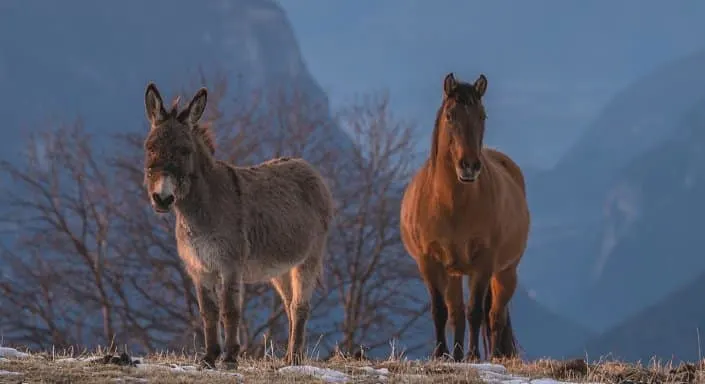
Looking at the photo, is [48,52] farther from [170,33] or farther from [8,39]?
[170,33]

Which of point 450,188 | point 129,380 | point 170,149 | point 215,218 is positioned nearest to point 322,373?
point 129,380

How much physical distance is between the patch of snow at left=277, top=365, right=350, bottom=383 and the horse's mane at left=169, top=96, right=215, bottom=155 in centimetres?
226

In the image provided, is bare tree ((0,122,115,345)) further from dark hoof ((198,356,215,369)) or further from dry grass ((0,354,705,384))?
dry grass ((0,354,705,384))

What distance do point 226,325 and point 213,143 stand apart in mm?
1751

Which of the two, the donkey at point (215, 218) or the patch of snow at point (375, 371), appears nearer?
the patch of snow at point (375, 371)

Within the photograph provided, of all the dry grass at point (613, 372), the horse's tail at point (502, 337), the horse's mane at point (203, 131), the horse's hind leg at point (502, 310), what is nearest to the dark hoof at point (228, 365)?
the horse's mane at point (203, 131)

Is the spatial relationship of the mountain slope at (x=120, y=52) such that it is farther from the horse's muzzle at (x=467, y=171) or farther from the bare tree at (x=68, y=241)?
the horse's muzzle at (x=467, y=171)

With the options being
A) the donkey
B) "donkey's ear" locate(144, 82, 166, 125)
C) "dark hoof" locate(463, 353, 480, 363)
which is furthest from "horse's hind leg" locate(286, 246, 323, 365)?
"donkey's ear" locate(144, 82, 166, 125)

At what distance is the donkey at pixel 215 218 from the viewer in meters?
8.38

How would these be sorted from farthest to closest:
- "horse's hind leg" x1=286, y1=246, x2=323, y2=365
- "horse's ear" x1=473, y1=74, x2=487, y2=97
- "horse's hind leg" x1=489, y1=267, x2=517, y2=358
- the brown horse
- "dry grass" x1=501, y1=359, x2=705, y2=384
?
"horse's hind leg" x1=489, y1=267, x2=517, y2=358, "horse's ear" x1=473, y1=74, x2=487, y2=97, the brown horse, "horse's hind leg" x1=286, y1=246, x2=323, y2=365, "dry grass" x1=501, y1=359, x2=705, y2=384

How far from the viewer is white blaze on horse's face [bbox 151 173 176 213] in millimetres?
8094

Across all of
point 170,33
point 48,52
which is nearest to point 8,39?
point 48,52

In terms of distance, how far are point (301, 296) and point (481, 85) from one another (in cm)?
311

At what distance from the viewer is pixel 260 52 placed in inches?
7032
